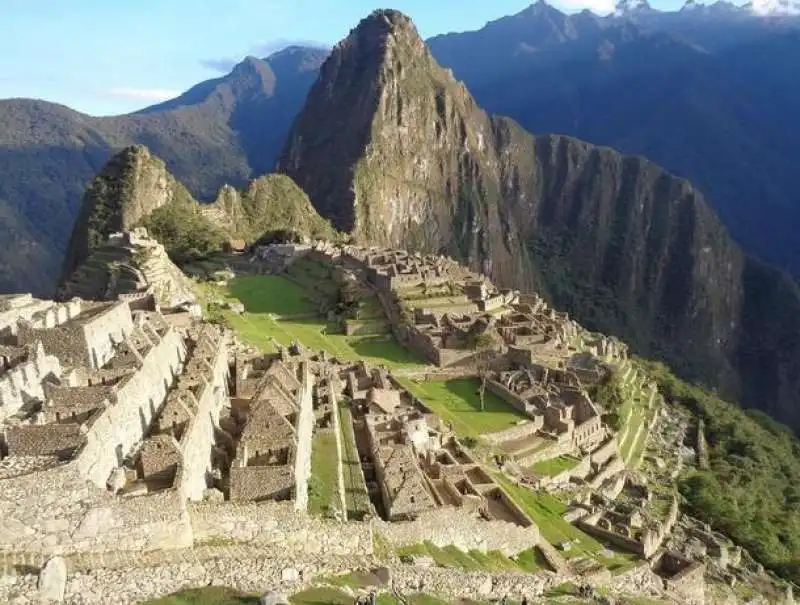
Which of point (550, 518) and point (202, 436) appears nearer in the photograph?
point (202, 436)

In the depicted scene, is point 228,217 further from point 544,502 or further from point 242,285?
point 544,502

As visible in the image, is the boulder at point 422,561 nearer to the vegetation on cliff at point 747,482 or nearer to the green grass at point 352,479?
the green grass at point 352,479

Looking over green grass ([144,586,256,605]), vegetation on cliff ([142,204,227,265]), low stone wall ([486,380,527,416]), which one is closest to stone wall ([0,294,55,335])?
green grass ([144,586,256,605])

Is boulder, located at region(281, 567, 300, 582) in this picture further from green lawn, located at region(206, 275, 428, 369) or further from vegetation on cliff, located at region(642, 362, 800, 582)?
vegetation on cliff, located at region(642, 362, 800, 582)

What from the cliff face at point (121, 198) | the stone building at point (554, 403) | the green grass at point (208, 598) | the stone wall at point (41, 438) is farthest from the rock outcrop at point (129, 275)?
the cliff face at point (121, 198)

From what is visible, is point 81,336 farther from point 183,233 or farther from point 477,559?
point 183,233

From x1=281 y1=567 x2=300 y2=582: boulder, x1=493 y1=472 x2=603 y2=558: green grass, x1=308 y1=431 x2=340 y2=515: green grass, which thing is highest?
x1=281 y1=567 x2=300 y2=582: boulder

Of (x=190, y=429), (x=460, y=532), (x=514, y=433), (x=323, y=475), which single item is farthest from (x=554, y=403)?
(x=190, y=429)
